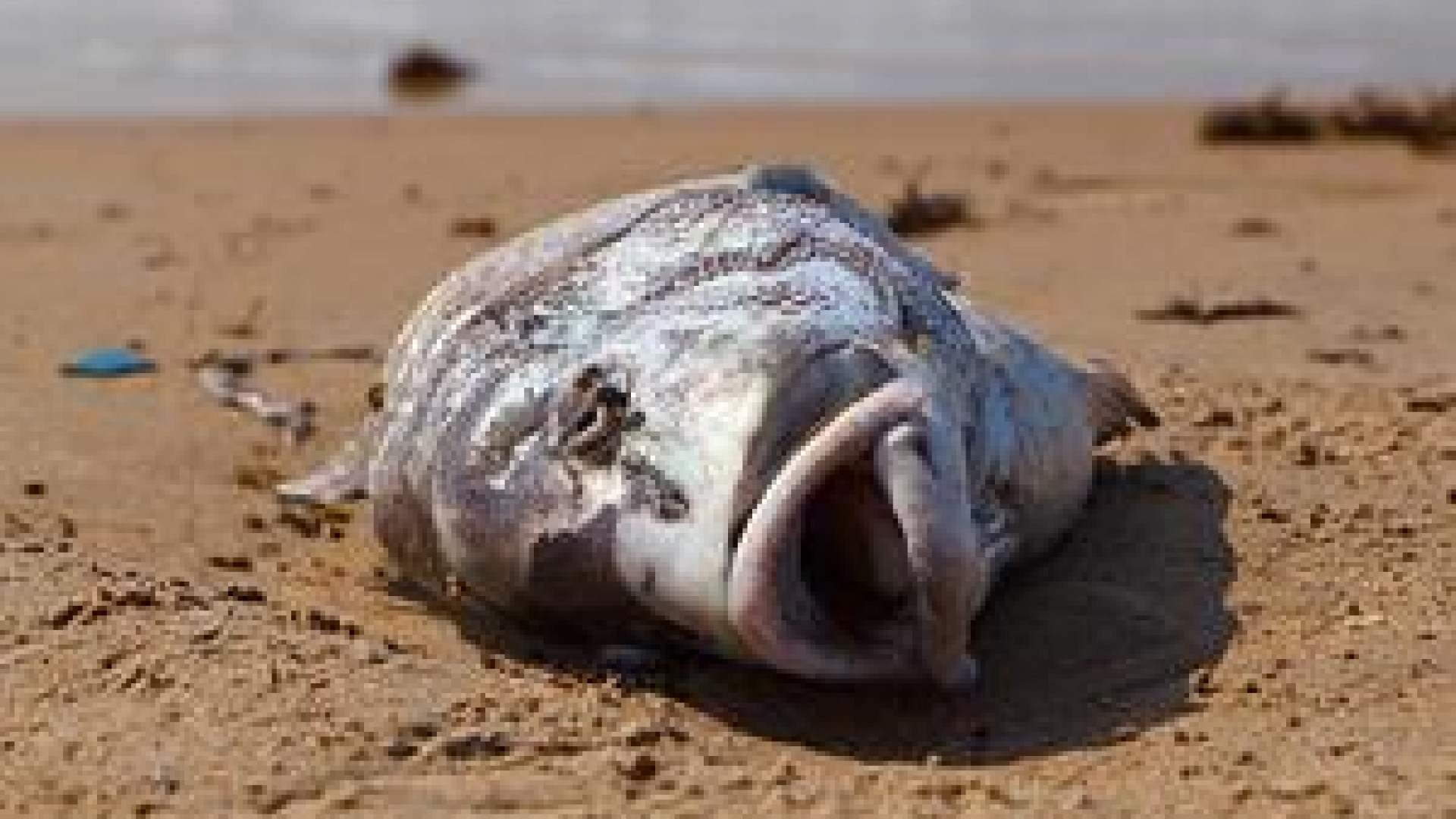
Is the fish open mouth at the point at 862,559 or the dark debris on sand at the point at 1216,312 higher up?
the fish open mouth at the point at 862,559

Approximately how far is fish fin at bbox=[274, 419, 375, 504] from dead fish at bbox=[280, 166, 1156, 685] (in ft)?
0.40

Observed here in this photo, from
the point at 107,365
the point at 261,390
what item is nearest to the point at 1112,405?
the point at 261,390

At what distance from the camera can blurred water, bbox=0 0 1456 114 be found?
12328mm

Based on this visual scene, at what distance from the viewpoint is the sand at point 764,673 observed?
385 cm

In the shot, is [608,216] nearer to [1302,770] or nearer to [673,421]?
[673,421]

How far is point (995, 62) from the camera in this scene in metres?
13.0

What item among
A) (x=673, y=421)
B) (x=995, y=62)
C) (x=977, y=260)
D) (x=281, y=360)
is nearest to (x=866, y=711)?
(x=673, y=421)

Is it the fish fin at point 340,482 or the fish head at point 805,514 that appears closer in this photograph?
the fish head at point 805,514

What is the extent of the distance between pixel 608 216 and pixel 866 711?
Result: 1055 millimetres

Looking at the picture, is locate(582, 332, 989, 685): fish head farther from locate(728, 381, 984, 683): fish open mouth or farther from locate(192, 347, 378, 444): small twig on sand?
locate(192, 347, 378, 444): small twig on sand

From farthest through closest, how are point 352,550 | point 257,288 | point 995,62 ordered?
point 995,62 → point 257,288 → point 352,550

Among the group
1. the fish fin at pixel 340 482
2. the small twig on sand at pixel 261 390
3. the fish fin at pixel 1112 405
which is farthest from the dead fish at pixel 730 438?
the small twig on sand at pixel 261 390

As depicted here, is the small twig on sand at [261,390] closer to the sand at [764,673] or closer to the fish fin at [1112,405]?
the sand at [764,673]

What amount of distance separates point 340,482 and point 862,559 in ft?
4.90
